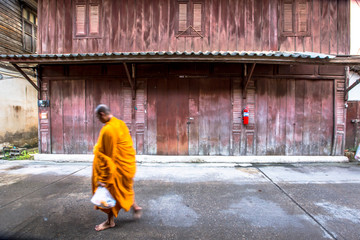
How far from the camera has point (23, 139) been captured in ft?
28.4

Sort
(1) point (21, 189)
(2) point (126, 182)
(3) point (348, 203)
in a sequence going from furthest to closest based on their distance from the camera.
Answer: (1) point (21, 189) < (3) point (348, 203) < (2) point (126, 182)

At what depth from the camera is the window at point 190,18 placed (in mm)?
6402

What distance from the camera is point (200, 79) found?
20.6 feet

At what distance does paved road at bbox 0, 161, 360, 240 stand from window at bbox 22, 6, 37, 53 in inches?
291

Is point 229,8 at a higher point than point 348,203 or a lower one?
higher

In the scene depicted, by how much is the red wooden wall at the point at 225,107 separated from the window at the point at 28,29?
5717mm

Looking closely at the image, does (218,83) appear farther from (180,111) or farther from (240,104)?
(180,111)

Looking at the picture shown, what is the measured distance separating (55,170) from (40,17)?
5.51m

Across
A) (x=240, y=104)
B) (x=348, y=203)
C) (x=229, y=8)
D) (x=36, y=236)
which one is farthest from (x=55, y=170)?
(x=229, y=8)

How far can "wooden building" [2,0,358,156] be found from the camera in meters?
6.28

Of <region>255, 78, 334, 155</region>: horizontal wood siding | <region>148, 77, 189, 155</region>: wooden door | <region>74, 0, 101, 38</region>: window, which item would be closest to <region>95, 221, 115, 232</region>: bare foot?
<region>148, 77, 189, 155</region>: wooden door

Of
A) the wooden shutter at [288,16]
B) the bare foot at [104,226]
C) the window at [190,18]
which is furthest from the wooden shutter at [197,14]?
the bare foot at [104,226]

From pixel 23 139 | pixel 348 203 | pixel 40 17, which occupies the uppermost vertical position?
pixel 40 17

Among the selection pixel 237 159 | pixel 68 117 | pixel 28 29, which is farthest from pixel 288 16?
pixel 28 29
